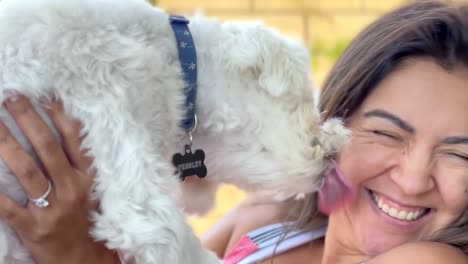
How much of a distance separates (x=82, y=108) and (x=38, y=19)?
0.17m

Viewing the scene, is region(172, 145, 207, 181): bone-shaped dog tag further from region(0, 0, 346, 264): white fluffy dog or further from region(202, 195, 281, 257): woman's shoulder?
region(202, 195, 281, 257): woman's shoulder

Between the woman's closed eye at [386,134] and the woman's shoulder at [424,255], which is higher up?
the woman's closed eye at [386,134]

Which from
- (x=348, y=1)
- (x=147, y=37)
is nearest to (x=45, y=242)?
(x=147, y=37)

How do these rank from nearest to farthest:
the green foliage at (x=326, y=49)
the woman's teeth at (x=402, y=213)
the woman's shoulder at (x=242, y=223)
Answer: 1. the woman's teeth at (x=402, y=213)
2. the woman's shoulder at (x=242, y=223)
3. the green foliage at (x=326, y=49)

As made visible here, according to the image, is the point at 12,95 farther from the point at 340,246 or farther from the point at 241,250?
the point at 340,246

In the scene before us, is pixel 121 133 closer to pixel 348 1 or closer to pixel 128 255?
pixel 128 255

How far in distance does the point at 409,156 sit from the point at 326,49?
11.1ft

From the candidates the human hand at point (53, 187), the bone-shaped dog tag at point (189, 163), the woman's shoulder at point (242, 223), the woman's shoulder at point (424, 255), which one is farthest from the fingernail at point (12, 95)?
the woman's shoulder at point (242, 223)

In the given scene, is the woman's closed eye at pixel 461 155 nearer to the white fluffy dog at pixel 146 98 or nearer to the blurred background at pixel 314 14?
the white fluffy dog at pixel 146 98

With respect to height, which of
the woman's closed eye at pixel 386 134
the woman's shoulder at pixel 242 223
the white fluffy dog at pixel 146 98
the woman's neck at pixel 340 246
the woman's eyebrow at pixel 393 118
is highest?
the white fluffy dog at pixel 146 98

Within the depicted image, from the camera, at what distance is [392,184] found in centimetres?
183

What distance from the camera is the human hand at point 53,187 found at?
1300 mm

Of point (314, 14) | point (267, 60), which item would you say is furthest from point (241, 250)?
point (314, 14)

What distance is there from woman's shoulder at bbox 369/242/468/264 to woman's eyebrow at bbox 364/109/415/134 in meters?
0.29
